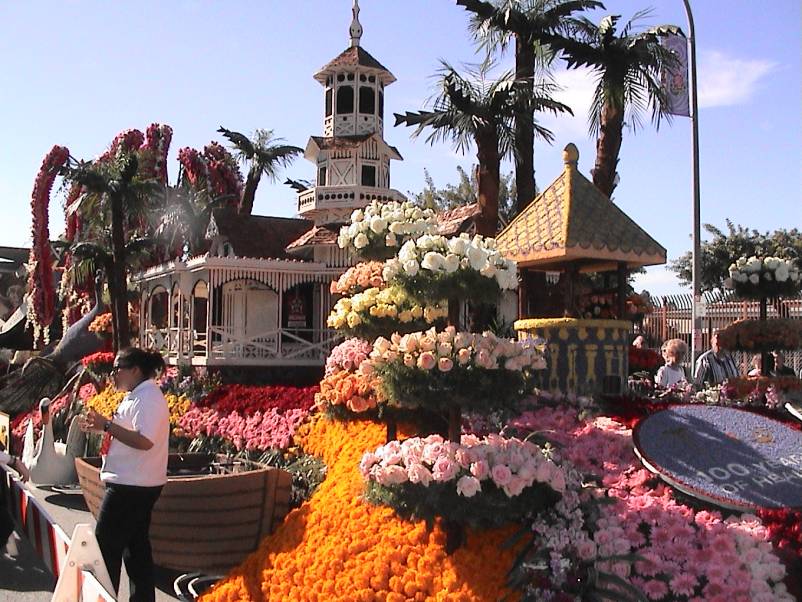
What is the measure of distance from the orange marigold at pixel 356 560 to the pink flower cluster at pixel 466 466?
1.69ft

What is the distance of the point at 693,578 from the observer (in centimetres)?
485

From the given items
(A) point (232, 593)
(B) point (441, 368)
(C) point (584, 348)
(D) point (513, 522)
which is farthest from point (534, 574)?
(C) point (584, 348)

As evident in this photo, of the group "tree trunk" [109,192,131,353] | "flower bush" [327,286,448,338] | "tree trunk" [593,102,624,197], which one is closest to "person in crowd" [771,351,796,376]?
"flower bush" [327,286,448,338]

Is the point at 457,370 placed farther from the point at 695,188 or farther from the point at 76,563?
the point at 695,188

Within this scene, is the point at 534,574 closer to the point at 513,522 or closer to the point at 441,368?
the point at 513,522

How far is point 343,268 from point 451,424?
1517cm

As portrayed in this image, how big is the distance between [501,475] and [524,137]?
36.8ft

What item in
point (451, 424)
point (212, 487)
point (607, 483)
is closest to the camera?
point (451, 424)

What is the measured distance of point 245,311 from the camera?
22.2 metres

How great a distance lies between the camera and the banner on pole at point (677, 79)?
51.5ft

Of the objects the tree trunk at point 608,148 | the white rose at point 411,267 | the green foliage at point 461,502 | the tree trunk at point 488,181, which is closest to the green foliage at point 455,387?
the green foliage at point 461,502

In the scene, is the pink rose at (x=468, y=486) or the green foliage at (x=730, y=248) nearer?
the pink rose at (x=468, y=486)

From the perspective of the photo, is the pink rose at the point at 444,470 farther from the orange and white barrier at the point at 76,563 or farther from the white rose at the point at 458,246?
the orange and white barrier at the point at 76,563

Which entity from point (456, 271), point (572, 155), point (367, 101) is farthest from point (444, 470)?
point (367, 101)
